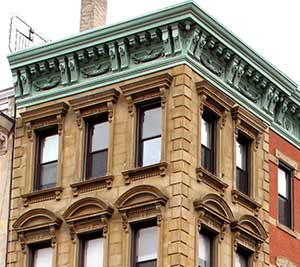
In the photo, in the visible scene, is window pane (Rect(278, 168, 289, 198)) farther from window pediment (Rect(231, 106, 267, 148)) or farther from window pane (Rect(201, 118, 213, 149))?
window pane (Rect(201, 118, 213, 149))

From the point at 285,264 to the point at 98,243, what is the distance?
719 cm

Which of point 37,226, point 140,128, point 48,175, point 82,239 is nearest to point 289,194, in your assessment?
point 140,128

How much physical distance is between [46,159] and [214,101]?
5.94m

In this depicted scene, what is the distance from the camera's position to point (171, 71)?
1415 inches

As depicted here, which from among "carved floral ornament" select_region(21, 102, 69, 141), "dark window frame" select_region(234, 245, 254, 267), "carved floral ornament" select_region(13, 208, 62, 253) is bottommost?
"dark window frame" select_region(234, 245, 254, 267)

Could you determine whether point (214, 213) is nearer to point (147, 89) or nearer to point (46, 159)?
point (147, 89)

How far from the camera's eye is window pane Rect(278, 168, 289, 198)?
132 ft

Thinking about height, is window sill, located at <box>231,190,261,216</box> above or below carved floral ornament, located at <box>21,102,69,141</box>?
below

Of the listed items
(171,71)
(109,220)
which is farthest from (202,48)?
(109,220)

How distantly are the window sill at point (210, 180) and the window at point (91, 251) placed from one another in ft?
11.7

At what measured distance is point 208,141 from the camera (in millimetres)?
36656

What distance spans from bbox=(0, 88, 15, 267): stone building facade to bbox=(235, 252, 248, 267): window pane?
24.5ft

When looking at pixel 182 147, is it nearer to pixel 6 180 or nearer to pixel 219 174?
pixel 219 174

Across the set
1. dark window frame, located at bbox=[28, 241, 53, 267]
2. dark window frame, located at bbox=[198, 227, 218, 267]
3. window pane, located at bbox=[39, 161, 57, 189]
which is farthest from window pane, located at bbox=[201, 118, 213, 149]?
dark window frame, located at bbox=[28, 241, 53, 267]
